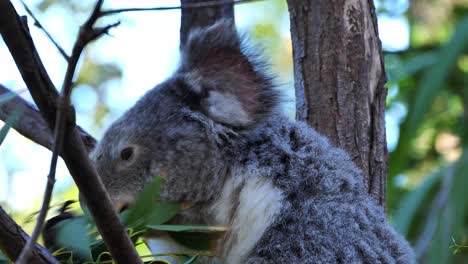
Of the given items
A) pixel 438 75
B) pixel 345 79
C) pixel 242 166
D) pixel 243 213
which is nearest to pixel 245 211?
pixel 243 213

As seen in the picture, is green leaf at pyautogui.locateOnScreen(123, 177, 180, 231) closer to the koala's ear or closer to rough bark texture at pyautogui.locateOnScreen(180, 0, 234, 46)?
the koala's ear

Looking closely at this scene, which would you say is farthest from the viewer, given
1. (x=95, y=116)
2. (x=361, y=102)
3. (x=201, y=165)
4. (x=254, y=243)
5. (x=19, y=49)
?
(x=95, y=116)

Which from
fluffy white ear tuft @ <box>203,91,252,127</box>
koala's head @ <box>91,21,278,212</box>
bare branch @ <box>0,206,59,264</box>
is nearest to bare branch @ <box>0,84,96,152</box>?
koala's head @ <box>91,21,278,212</box>

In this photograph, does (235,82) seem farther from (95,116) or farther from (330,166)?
(95,116)

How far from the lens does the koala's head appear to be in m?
2.49

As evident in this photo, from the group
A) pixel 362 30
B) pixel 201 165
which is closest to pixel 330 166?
pixel 201 165

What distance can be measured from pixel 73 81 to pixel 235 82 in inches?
53.0

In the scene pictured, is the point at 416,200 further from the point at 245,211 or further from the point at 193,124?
the point at 193,124

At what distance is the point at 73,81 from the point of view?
50.6 inches

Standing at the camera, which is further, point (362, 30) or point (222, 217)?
point (362, 30)

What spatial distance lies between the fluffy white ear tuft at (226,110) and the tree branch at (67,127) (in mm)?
1022

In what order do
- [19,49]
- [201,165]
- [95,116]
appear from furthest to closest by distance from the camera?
[95,116], [201,165], [19,49]

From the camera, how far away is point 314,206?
7.63 feet

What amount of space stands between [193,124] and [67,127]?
4.17ft
